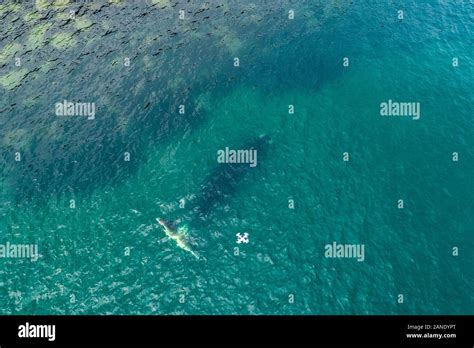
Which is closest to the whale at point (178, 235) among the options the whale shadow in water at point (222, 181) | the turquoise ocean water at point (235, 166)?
the turquoise ocean water at point (235, 166)

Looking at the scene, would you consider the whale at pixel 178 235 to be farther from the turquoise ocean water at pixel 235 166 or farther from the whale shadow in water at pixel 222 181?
the whale shadow in water at pixel 222 181

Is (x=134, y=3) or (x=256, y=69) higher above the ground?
(x=134, y=3)

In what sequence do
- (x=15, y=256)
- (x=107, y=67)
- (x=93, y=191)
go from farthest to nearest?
(x=107, y=67), (x=93, y=191), (x=15, y=256)

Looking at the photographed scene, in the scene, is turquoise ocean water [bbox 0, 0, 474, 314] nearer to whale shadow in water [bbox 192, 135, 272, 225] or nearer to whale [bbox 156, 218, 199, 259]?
whale shadow in water [bbox 192, 135, 272, 225]
